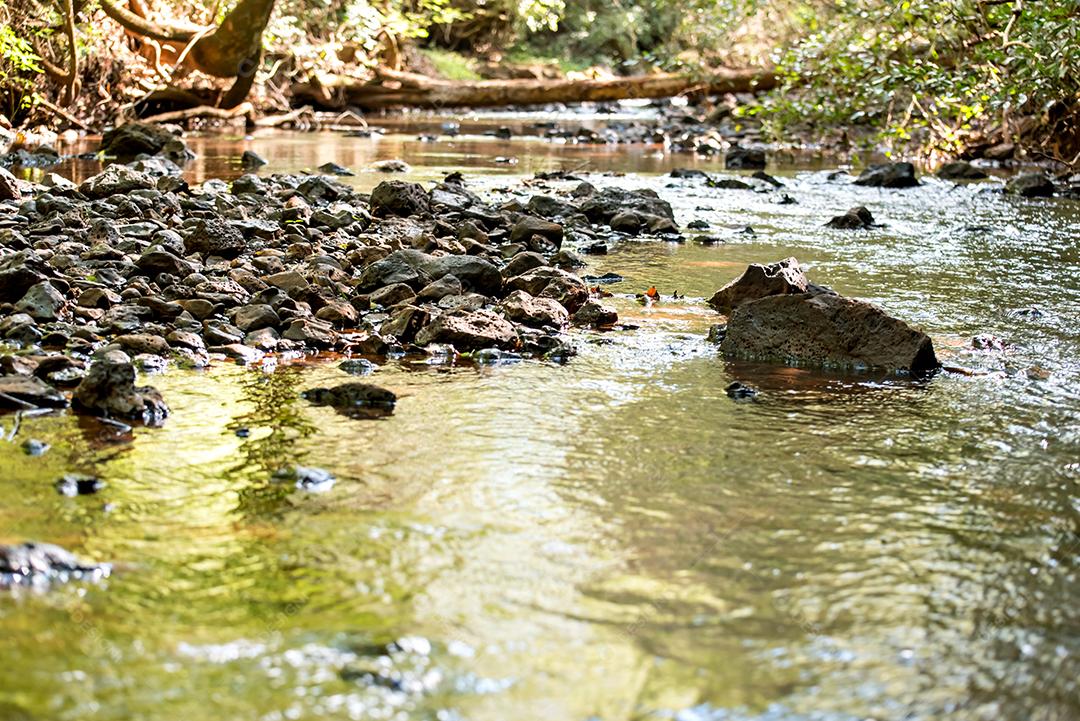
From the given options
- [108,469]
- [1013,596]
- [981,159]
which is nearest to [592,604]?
[1013,596]

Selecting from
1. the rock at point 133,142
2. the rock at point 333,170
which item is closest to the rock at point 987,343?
the rock at point 333,170

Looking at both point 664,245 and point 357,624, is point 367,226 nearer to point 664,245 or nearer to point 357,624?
point 664,245

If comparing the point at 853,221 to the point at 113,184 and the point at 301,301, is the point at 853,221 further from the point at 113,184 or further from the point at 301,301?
the point at 113,184

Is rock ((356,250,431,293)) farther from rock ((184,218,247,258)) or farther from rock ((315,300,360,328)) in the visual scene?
rock ((184,218,247,258))

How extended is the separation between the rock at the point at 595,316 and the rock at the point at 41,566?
3.22 meters

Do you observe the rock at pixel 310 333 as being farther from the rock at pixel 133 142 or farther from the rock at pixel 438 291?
the rock at pixel 133 142

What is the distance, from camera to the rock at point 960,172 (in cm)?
1297

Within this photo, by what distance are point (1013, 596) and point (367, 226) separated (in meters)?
5.68

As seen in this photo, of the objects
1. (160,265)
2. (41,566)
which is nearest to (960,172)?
(160,265)

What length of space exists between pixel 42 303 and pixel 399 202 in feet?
11.4

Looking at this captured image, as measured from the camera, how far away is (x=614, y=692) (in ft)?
7.48

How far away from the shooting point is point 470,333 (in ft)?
16.7

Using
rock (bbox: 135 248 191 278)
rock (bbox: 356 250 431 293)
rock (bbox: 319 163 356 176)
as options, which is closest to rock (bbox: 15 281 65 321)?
rock (bbox: 135 248 191 278)

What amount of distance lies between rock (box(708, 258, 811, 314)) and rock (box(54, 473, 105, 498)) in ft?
10.2
